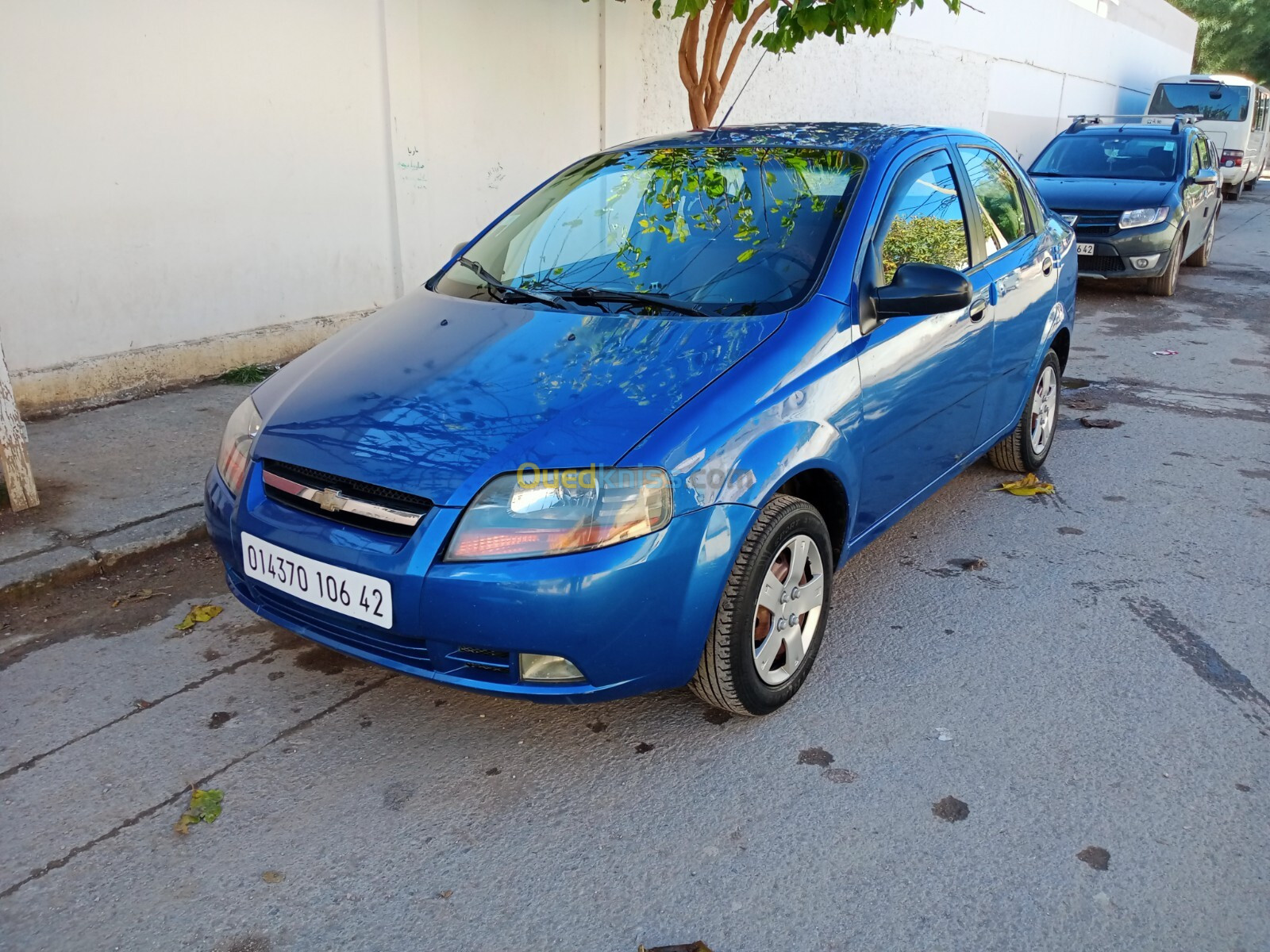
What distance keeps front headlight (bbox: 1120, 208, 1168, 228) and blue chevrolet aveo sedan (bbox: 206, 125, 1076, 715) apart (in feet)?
21.2

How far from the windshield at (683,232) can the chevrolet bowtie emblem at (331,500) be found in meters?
1.10

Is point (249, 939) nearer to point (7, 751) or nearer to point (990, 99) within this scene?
point (7, 751)

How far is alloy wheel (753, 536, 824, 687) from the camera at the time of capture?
289cm

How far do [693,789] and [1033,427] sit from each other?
121 inches

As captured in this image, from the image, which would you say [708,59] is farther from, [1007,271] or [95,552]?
[95,552]

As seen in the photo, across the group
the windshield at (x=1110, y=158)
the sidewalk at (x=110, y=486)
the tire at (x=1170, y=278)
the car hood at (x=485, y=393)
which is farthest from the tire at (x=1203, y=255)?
the car hood at (x=485, y=393)

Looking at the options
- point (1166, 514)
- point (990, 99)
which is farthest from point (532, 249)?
point (990, 99)

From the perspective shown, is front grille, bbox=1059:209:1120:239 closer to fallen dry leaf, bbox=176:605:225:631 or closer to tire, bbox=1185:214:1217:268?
tire, bbox=1185:214:1217:268

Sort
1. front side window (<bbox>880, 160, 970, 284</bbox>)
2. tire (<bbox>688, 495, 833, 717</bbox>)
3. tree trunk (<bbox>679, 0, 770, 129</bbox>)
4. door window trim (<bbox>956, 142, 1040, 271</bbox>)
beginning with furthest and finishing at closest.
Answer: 1. tree trunk (<bbox>679, 0, 770, 129</bbox>)
2. door window trim (<bbox>956, 142, 1040, 271</bbox>)
3. front side window (<bbox>880, 160, 970, 284</bbox>)
4. tire (<bbox>688, 495, 833, 717</bbox>)

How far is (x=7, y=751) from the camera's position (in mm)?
2855

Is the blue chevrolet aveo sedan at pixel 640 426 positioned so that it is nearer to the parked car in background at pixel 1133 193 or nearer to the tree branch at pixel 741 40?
the tree branch at pixel 741 40

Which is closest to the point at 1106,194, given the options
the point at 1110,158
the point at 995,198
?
the point at 1110,158

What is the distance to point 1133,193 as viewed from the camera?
9836 mm

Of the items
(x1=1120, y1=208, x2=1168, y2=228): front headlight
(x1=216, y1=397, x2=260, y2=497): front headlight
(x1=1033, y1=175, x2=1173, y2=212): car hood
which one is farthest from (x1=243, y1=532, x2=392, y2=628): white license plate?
(x1=1120, y1=208, x2=1168, y2=228): front headlight
